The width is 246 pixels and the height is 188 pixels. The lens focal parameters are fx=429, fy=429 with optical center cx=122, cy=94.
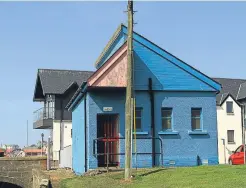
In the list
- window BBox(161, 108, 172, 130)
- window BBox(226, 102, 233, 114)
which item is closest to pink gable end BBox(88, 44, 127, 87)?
window BBox(161, 108, 172, 130)

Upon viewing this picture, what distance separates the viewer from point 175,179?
47.2ft

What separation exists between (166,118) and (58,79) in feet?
84.8

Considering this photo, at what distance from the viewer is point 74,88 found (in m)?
43.4

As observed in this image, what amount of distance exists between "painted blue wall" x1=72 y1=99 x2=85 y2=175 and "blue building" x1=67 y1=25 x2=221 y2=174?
0.05 meters

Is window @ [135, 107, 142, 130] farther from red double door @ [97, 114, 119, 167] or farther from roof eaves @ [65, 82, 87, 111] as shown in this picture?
roof eaves @ [65, 82, 87, 111]

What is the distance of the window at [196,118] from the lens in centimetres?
2178

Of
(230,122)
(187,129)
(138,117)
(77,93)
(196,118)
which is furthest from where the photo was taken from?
(230,122)

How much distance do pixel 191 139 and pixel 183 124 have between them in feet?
2.77

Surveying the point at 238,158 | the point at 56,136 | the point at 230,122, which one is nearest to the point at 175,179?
the point at 238,158

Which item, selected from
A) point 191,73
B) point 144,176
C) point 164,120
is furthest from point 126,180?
point 191,73

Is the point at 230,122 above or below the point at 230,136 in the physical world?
above

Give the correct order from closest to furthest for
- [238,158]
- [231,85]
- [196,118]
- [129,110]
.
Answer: [129,110]
[196,118]
[238,158]
[231,85]

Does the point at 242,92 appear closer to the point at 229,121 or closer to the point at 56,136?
the point at 229,121

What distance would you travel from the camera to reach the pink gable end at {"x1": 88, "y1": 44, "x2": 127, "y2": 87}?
19719 millimetres
